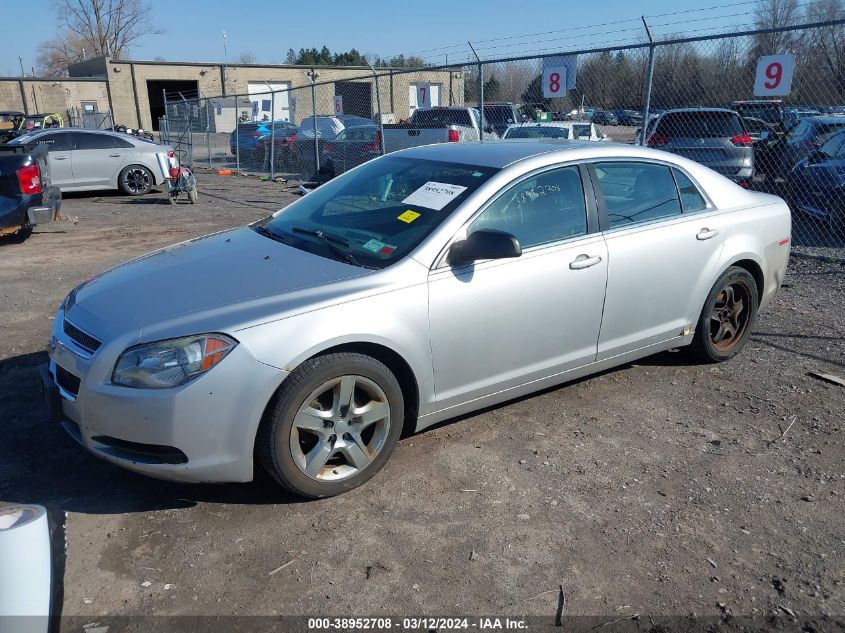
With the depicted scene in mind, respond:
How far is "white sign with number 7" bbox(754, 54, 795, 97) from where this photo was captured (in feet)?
25.6

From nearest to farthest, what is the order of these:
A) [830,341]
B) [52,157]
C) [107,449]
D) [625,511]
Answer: [107,449], [625,511], [830,341], [52,157]

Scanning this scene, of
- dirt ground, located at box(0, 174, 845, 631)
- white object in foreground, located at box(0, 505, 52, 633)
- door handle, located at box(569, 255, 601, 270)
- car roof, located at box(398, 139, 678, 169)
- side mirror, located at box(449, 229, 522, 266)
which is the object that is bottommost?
dirt ground, located at box(0, 174, 845, 631)

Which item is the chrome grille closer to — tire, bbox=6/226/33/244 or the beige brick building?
tire, bbox=6/226/33/244

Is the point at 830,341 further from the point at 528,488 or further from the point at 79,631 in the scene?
the point at 79,631

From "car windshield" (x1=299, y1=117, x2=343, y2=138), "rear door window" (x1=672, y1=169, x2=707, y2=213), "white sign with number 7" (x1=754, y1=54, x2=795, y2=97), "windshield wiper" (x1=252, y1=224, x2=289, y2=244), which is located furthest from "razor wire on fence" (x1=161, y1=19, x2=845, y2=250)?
"windshield wiper" (x1=252, y1=224, x2=289, y2=244)

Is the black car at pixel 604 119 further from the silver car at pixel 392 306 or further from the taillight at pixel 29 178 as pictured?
the silver car at pixel 392 306

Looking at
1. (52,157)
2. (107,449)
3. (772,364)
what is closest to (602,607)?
(107,449)

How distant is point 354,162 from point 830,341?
41.5ft

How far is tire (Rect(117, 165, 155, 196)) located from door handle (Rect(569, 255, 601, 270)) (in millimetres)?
12771

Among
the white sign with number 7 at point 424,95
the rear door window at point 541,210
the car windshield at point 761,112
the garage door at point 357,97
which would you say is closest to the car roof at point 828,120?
the car windshield at point 761,112

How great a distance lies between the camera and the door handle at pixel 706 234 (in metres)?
4.62

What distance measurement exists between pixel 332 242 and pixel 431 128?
12353mm

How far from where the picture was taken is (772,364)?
518 cm

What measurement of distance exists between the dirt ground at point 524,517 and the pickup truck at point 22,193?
475 centimetres
